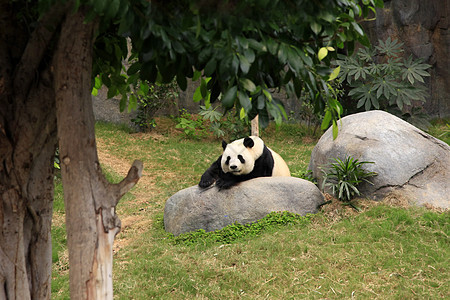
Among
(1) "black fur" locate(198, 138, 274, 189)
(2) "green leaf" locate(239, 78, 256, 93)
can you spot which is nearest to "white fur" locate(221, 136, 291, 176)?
(1) "black fur" locate(198, 138, 274, 189)

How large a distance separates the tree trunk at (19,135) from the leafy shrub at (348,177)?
15.6 feet

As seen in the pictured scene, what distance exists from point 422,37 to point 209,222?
9382mm

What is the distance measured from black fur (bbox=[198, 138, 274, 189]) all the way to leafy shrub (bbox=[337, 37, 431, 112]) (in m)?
5.16

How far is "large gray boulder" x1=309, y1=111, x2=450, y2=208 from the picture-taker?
679 centimetres

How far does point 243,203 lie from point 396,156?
7.55ft

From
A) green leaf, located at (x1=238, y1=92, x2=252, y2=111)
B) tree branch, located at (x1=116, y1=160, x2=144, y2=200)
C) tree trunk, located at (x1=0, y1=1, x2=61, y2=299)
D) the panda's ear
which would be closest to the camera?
green leaf, located at (x1=238, y1=92, x2=252, y2=111)

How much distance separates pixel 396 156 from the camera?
694cm

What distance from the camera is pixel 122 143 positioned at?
12414 millimetres

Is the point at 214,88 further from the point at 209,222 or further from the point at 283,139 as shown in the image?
the point at 283,139

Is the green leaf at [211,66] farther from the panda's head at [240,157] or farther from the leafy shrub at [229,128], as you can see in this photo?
the leafy shrub at [229,128]

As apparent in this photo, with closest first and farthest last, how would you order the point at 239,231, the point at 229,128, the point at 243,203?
the point at 239,231 → the point at 243,203 → the point at 229,128

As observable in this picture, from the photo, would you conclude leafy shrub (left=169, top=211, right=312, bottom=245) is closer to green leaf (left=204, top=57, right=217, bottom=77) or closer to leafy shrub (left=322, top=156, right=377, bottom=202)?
leafy shrub (left=322, top=156, right=377, bottom=202)

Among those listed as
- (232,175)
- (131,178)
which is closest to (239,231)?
(232,175)

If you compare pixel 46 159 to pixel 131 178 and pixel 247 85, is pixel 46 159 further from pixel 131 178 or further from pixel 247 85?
pixel 247 85
